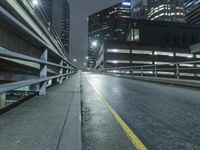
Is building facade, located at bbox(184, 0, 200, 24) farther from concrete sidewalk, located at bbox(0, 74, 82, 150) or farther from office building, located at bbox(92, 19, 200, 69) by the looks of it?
concrete sidewalk, located at bbox(0, 74, 82, 150)

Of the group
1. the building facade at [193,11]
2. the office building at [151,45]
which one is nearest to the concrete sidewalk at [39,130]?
the office building at [151,45]

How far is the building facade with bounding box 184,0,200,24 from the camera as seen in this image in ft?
519

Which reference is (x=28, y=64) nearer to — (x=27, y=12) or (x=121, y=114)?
(x=27, y=12)

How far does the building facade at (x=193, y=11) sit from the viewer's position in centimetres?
15825

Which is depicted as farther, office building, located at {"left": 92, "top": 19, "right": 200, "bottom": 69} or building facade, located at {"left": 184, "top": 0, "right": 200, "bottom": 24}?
building facade, located at {"left": 184, "top": 0, "right": 200, "bottom": 24}

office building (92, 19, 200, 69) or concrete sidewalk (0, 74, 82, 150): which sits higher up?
office building (92, 19, 200, 69)

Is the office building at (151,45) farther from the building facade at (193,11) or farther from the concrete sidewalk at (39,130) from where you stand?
the building facade at (193,11)

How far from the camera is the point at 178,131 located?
2.86m

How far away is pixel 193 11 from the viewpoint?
163 meters

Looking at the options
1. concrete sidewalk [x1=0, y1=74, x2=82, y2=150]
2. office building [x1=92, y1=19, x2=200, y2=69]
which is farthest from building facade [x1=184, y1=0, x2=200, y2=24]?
concrete sidewalk [x1=0, y1=74, x2=82, y2=150]

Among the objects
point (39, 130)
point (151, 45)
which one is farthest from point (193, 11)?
point (39, 130)

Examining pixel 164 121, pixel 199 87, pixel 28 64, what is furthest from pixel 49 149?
pixel 28 64

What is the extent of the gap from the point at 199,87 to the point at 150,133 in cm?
812

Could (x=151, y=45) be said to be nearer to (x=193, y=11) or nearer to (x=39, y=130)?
(x=39, y=130)
